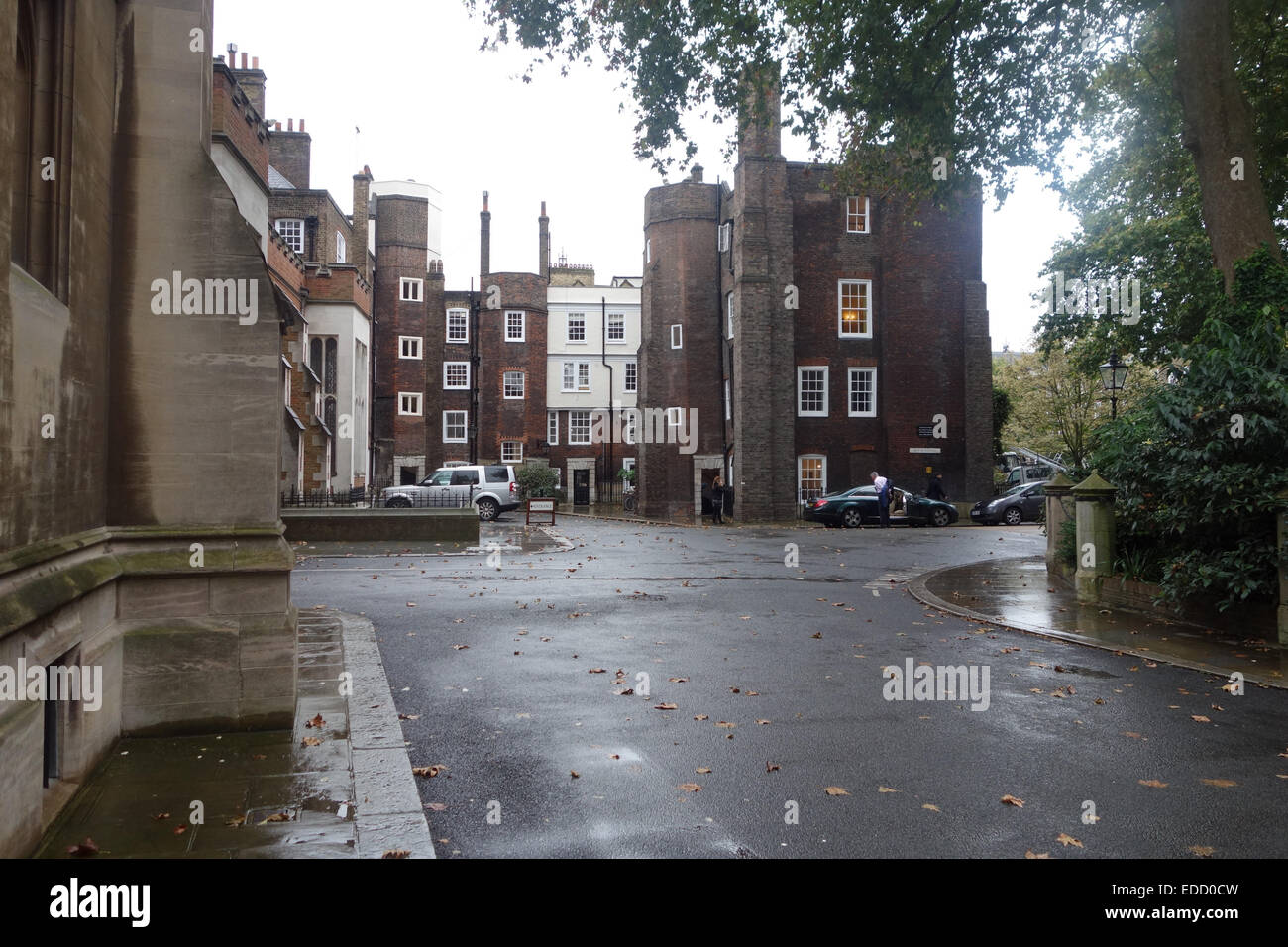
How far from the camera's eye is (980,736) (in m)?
6.35

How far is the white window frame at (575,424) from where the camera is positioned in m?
59.3

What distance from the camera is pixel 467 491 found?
3416 centimetres

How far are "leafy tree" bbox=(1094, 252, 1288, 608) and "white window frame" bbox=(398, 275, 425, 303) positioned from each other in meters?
47.7

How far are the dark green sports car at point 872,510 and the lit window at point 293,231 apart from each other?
2566 cm

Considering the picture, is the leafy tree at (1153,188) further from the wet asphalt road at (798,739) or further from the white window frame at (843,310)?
the wet asphalt road at (798,739)

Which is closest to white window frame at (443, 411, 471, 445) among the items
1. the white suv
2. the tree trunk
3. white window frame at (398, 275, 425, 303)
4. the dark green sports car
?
white window frame at (398, 275, 425, 303)

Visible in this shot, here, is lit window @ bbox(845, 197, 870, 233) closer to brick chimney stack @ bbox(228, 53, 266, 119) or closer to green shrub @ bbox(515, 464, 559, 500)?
green shrub @ bbox(515, 464, 559, 500)

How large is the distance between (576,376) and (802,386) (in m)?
23.8

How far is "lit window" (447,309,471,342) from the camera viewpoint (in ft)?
191

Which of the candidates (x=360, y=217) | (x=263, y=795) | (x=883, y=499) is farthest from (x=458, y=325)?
(x=263, y=795)

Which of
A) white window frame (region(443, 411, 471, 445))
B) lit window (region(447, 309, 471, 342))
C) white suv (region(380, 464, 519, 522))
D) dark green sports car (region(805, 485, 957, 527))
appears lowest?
dark green sports car (region(805, 485, 957, 527))

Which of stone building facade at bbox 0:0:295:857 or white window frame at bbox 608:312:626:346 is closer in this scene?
stone building facade at bbox 0:0:295:857
